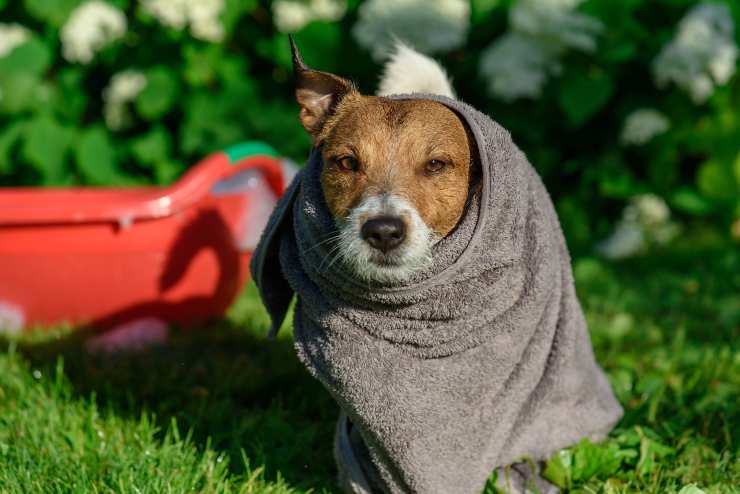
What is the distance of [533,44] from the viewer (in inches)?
169

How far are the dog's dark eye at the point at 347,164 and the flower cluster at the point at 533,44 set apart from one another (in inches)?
94.9

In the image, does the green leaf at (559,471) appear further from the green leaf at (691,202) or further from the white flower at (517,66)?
the green leaf at (691,202)

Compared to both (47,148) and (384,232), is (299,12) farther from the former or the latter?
(384,232)

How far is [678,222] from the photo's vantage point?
16.5 feet

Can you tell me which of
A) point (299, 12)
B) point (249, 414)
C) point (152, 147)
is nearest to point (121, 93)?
point (152, 147)

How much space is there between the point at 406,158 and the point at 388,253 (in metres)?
0.29

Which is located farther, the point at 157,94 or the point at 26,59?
the point at 26,59

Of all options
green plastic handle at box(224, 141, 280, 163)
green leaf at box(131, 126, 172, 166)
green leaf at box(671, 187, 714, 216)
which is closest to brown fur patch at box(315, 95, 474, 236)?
green plastic handle at box(224, 141, 280, 163)

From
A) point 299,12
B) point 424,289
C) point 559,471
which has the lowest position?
point 559,471

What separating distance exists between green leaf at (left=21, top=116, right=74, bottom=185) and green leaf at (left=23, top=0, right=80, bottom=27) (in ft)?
1.86

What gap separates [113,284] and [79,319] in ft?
0.96

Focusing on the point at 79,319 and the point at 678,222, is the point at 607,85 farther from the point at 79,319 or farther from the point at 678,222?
the point at 79,319

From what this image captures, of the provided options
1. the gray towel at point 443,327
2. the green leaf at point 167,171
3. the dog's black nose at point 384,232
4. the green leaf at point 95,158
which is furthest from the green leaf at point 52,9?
the dog's black nose at point 384,232

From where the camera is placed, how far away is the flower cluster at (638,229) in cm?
466
